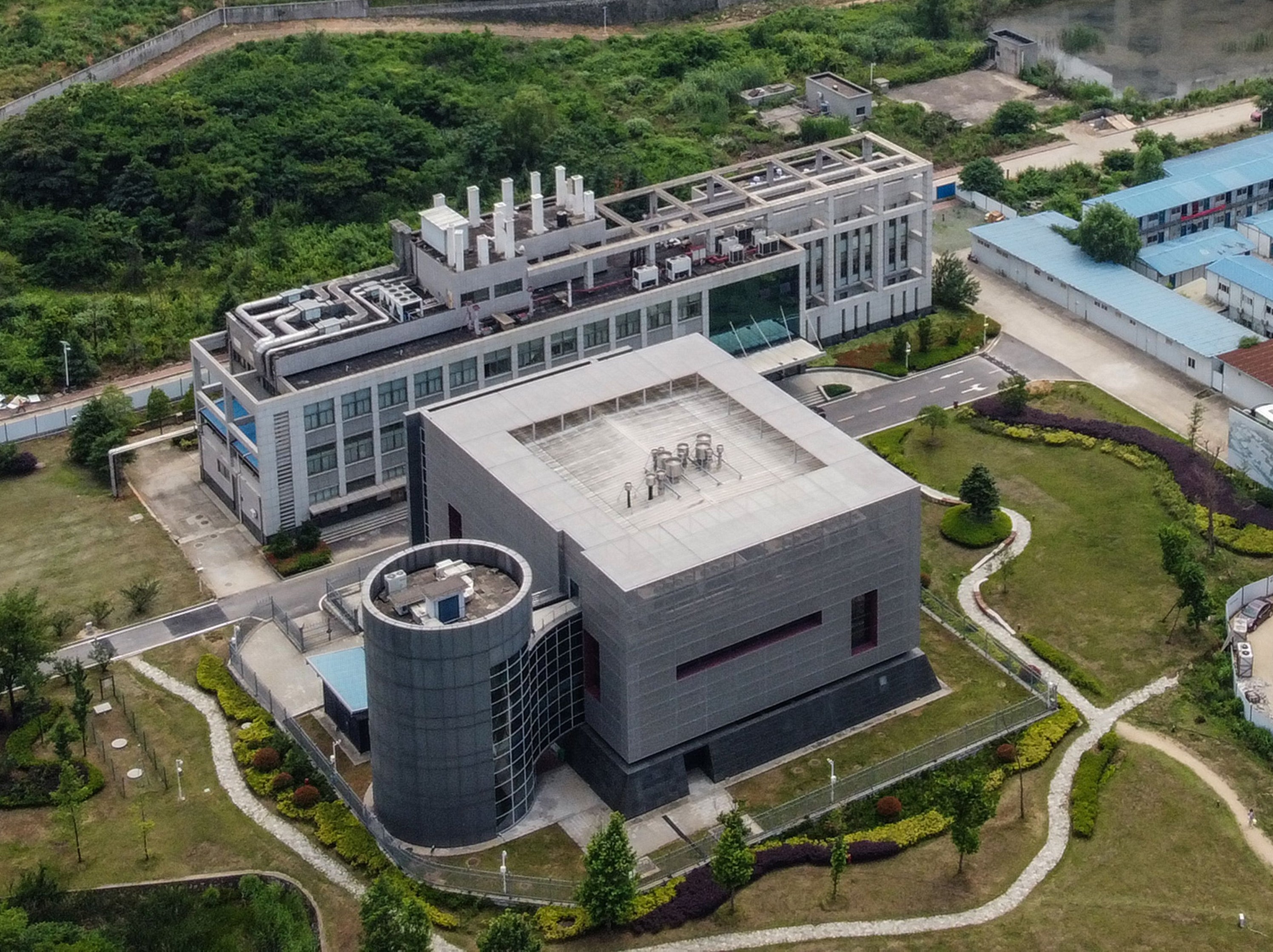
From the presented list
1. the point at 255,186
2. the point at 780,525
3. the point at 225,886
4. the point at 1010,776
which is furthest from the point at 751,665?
the point at 255,186

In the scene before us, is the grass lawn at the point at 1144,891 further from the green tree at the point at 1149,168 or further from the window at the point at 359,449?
the green tree at the point at 1149,168

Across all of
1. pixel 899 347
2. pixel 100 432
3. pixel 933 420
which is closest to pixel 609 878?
pixel 933 420

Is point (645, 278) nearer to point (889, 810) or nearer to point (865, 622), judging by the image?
point (865, 622)

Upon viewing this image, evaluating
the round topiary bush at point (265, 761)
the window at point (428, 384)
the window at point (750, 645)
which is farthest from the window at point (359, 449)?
the window at point (750, 645)

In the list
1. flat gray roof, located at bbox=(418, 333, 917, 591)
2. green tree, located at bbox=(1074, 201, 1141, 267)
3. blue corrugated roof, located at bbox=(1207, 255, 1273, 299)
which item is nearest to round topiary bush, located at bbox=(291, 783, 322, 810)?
flat gray roof, located at bbox=(418, 333, 917, 591)

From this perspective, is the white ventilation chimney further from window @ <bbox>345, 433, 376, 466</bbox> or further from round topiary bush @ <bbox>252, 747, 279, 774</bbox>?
round topiary bush @ <bbox>252, 747, 279, 774</bbox>

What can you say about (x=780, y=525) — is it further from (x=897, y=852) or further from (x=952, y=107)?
(x=952, y=107)
